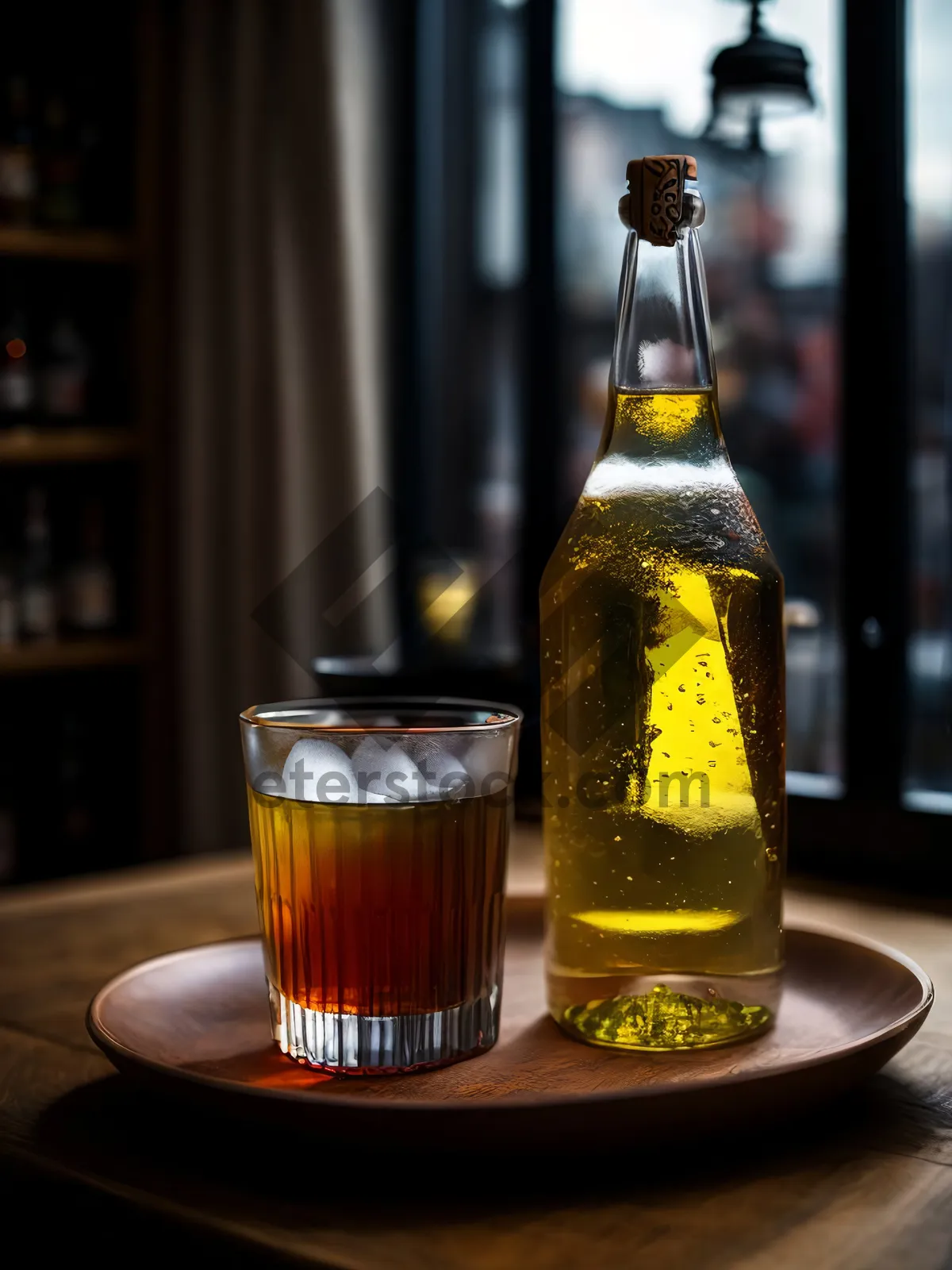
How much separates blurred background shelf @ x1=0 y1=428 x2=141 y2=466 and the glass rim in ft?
6.11

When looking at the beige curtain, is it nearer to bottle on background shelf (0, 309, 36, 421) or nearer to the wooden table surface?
bottle on background shelf (0, 309, 36, 421)

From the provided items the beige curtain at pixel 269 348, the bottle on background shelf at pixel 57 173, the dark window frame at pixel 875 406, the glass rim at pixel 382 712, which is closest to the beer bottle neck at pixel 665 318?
the glass rim at pixel 382 712

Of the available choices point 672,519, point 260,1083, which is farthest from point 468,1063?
point 672,519

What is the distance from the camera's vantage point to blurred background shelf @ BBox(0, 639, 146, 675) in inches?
93.6

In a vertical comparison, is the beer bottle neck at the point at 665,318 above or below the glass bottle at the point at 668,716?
above

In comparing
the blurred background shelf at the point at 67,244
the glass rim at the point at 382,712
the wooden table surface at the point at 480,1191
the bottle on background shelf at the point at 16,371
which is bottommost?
the wooden table surface at the point at 480,1191

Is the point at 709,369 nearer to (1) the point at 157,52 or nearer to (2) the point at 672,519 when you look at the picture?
(2) the point at 672,519

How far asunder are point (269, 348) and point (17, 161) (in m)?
0.63

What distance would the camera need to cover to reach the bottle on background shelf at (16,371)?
2.43m

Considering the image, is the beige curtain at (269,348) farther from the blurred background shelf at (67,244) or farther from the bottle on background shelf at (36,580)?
the bottle on background shelf at (36,580)

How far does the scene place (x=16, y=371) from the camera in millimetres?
2473

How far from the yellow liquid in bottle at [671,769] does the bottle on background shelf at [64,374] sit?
2.08 meters

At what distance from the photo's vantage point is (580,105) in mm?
2129

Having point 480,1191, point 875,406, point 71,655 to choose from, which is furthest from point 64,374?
point 480,1191
